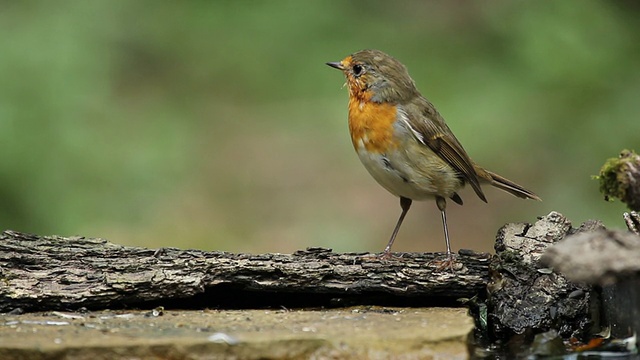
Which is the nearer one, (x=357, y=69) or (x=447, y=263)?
(x=447, y=263)

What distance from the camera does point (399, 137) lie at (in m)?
4.61

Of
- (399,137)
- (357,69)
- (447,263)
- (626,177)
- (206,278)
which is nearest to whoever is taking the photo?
(626,177)

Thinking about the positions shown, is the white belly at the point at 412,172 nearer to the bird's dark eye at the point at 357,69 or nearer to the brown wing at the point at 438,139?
the brown wing at the point at 438,139

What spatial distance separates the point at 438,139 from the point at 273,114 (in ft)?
13.9

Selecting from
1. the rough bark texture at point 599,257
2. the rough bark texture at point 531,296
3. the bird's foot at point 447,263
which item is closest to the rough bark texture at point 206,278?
the bird's foot at point 447,263

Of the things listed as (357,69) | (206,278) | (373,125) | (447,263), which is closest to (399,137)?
(373,125)

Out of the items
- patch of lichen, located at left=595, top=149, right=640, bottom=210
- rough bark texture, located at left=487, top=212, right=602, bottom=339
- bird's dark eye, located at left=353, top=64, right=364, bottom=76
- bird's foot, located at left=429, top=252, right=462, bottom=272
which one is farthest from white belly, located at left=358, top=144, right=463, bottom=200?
patch of lichen, located at left=595, top=149, right=640, bottom=210

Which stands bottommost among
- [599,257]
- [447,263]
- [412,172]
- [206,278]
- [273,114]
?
[599,257]

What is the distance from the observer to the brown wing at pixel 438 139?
4.69 m

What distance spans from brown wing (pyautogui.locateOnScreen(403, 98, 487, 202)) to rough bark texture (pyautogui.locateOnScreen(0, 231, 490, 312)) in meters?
0.90

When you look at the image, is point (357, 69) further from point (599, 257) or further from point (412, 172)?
point (599, 257)

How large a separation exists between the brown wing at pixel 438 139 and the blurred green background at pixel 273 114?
2429 millimetres

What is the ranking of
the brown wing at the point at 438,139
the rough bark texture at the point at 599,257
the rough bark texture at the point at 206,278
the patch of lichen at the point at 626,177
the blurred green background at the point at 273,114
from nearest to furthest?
1. the rough bark texture at the point at 599,257
2. the patch of lichen at the point at 626,177
3. the rough bark texture at the point at 206,278
4. the brown wing at the point at 438,139
5. the blurred green background at the point at 273,114

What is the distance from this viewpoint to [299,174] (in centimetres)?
828
